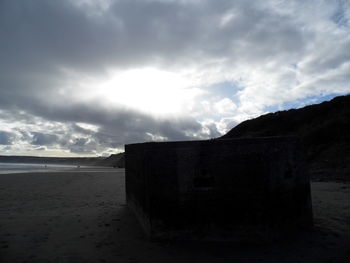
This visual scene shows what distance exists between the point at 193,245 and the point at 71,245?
307 centimetres

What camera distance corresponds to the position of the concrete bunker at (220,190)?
5828 millimetres

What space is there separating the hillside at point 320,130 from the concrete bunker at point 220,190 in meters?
9.56

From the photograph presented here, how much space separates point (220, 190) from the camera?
5910mm

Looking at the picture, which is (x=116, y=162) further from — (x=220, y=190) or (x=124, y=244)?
(x=220, y=190)

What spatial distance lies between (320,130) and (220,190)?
25349 millimetres

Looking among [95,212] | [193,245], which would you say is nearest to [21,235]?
[95,212]

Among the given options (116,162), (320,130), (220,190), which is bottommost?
(116,162)

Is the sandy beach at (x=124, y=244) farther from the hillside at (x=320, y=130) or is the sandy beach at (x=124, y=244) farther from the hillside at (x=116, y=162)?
the hillside at (x=116, y=162)

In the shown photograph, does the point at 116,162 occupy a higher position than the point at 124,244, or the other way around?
the point at 124,244

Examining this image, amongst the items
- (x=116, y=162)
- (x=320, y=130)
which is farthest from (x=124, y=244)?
(x=116, y=162)

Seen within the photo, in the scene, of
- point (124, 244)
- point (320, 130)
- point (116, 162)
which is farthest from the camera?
point (116, 162)

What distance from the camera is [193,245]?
576cm

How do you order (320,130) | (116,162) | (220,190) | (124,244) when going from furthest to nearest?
(116,162) → (320,130) → (124,244) → (220,190)

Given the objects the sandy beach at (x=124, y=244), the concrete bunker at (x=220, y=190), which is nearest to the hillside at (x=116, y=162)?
the sandy beach at (x=124, y=244)
